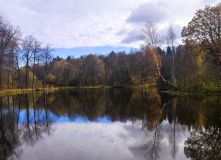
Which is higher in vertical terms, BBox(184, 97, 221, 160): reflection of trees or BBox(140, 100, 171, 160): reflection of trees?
→ BBox(184, 97, 221, 160): reflection of trees

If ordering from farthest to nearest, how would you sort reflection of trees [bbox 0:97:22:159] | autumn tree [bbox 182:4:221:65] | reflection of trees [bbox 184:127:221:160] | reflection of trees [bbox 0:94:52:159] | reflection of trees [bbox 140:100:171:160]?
autumn tree [bbox 182:4:221:65], reflection of trees [bbox 0:94:52:159], reflection of trees [bbox 0:97:22:159], reflection of trees [bbox 140:100:171:160], reflection of trees [bbox 184:127:221:160]

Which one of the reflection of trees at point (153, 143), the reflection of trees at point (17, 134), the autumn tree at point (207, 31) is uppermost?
the autumn tree at point (207, 31)

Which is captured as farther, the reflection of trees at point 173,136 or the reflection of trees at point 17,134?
the reflection of trees at point 17,134

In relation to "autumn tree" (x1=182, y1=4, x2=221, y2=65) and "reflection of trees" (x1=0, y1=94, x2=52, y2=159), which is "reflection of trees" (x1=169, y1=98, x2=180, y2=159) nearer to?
"reflection of trees" (x1=0, y1=94, x2=52, y2=159)

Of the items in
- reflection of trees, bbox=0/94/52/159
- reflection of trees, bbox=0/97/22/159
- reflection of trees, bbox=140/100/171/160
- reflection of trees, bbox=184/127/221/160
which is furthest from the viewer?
reflection of trees, bbox=0/94/52/159

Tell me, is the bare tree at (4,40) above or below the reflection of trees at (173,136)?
above

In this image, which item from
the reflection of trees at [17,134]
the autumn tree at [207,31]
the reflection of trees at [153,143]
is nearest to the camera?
the reflection of trees at [153,143]

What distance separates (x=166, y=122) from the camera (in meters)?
8.72

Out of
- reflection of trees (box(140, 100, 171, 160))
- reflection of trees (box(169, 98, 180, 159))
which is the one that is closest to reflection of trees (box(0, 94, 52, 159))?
reflection of trees (box(140, 100, 171, 160))

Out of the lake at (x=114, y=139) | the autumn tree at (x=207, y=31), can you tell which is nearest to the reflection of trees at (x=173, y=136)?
the lake at (x=114, y=139)

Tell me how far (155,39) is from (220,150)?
25.1 metres

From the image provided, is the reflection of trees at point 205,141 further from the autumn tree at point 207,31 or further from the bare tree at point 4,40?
the bare tree at point 4,40

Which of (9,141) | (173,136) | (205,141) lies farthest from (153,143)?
(9,141)

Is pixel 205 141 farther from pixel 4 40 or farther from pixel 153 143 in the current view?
pixel 4 40
